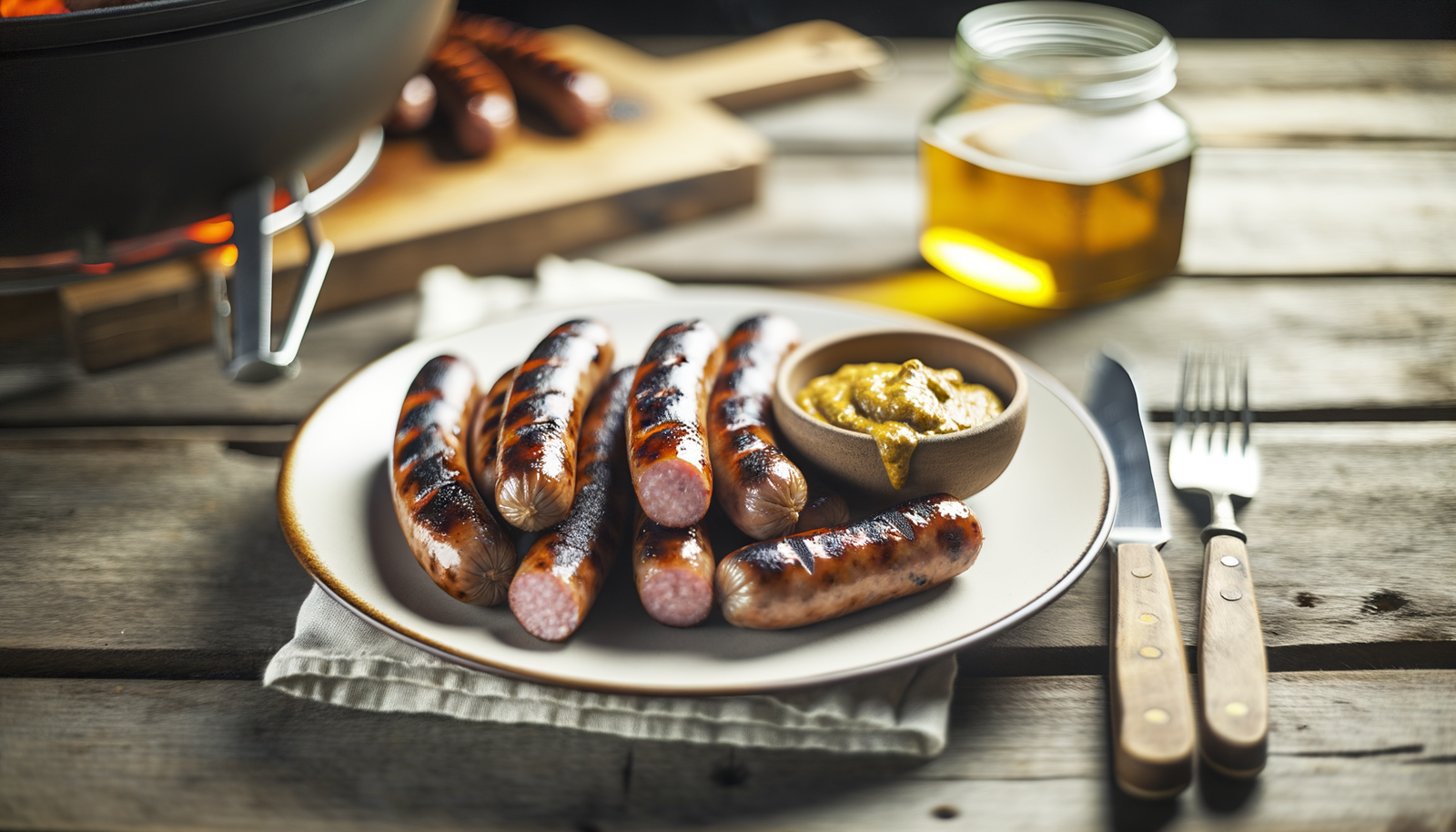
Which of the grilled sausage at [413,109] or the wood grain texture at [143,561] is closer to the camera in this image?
the wood grain texture at [143,561]

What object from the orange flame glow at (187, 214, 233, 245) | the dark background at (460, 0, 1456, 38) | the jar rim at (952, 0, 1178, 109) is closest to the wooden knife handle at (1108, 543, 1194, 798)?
the jar rim at (952, 0, 1178, 109)

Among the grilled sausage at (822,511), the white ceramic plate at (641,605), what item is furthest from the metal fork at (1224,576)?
the grilled sausage at (822,511)

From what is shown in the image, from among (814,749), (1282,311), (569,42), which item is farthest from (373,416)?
(569,42)

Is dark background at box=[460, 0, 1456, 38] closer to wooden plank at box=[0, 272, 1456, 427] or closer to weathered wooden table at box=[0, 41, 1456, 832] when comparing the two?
weathered wooden table at box=[0, 41, 1456, 832]

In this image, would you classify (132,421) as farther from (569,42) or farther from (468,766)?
(569,42)

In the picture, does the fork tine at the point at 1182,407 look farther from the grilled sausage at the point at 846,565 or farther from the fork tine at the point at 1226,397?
the grilled sausage at the point at 846,565

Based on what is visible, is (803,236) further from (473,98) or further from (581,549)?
(581,549)

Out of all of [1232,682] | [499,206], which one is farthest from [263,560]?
[1232,682]
